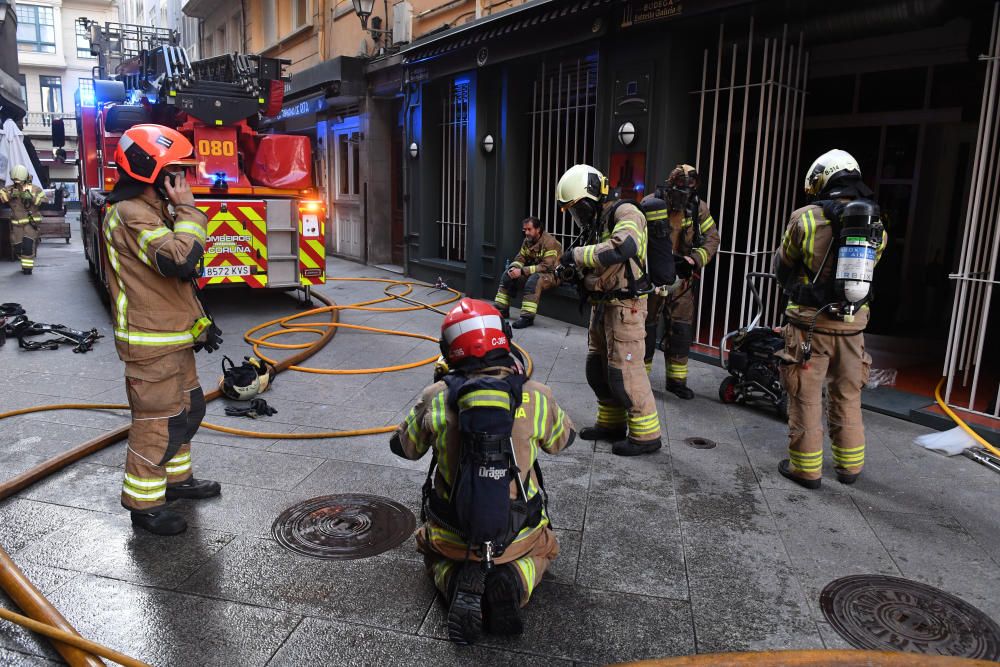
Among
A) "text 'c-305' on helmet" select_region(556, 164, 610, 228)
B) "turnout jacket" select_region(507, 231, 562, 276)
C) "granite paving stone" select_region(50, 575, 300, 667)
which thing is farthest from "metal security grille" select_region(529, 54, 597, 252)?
"granite paving stone" select_region(50, 575, 300, 667)

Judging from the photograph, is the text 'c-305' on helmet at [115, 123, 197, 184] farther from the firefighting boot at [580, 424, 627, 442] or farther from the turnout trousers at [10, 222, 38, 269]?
the turnout trousers at [10, 222, 38, 269]

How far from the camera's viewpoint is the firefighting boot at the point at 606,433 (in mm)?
4914

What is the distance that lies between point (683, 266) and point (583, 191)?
1.69m

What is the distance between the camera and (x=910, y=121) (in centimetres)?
771

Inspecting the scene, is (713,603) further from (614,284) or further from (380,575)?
(614,284)

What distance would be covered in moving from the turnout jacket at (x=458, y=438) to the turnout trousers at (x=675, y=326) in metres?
3.20

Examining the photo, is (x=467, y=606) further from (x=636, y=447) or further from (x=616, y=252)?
(x=616, y=252)

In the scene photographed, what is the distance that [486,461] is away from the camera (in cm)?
250

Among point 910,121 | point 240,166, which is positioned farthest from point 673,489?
point 240,166

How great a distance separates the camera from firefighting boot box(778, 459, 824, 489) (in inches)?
163

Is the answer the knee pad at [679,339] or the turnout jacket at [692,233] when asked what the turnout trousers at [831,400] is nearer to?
the knee pad at [679,339]

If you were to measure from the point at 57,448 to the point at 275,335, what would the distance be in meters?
3.33

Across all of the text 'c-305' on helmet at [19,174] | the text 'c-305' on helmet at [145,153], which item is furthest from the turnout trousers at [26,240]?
the text 'c-305' on helmet at [145,153]

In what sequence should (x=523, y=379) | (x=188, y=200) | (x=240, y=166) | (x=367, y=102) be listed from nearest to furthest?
(x=523, y=379)
(x=188, y=200)
(x=240, y=166)
(x=367, y=102)
